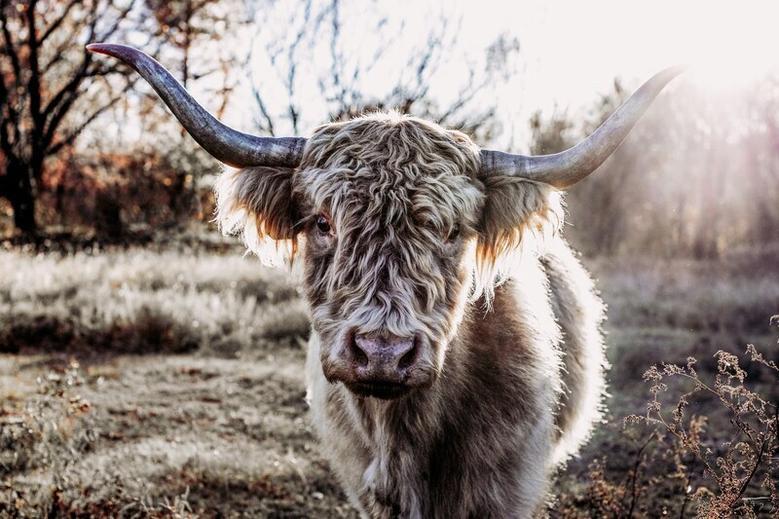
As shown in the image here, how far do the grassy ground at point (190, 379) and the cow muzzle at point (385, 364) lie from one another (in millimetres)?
1873

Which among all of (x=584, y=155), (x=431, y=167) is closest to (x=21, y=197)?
(x=431, y=167)

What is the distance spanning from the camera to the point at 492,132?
12781 mm

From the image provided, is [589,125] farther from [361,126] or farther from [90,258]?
[361,126]

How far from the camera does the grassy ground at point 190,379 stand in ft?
14.7

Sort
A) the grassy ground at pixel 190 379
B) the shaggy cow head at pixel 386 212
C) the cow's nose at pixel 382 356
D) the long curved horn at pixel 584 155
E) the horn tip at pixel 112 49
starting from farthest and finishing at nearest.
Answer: the grassy ground at pixel 190 379 < the horn tip at pixel 112 49 < the long curved horn at pixel 584 155 < the shaggy cow head at pixel 386 212 < the cow's nose at pixel 382 356

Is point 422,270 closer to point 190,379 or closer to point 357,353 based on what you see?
point 357,353

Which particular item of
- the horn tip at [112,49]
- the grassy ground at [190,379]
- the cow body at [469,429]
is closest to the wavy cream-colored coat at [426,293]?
the cow body at [469,429]

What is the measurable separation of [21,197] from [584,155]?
19926 millimetres

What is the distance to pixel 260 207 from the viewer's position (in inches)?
123

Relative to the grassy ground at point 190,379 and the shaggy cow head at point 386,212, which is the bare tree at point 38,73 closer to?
the grassy ground at point 190,379

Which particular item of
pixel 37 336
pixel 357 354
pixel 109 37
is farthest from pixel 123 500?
pixel 109 37

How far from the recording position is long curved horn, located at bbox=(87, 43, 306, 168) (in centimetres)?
290

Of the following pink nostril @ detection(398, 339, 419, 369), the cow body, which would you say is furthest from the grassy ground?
pink nostril @ detection(398, 339, 419, 369)

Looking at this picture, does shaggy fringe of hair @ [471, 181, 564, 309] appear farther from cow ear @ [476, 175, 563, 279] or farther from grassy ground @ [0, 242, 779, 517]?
grassy ground @ [0, 242, 779, 517]
